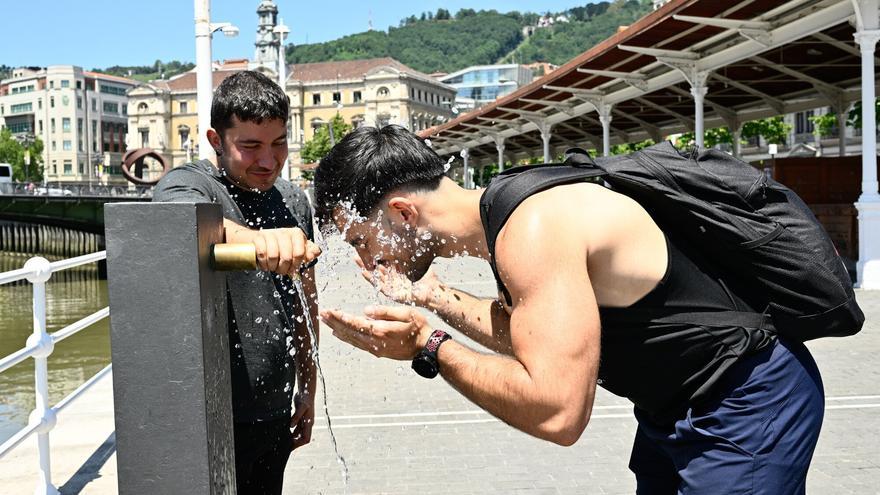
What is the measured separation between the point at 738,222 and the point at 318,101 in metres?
155

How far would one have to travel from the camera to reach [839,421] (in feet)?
21.6

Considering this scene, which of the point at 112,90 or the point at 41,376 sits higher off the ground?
the point at 112,90

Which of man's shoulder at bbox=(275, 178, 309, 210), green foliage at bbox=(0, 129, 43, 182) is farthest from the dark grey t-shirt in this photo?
green foliage at bbox=(0, 129, 43, 182)

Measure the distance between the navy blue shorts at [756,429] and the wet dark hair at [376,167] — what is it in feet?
2.76

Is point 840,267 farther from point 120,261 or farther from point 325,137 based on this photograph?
point 325,137

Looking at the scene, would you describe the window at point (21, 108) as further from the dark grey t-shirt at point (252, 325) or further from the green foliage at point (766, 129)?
the dark grey t-shirt at point (252, 325)

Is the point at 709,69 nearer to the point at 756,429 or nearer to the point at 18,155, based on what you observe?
the point at 756,429

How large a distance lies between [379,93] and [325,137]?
171ft

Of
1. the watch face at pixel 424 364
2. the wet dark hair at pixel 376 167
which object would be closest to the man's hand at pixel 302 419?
the wet dark hair at pixel 376 167

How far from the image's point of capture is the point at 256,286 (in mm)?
2889

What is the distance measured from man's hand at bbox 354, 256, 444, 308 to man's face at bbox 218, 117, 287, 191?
0.50m

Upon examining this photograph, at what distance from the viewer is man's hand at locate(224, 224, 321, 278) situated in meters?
1.94

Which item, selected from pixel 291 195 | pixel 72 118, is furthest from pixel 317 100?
pixel 291 195

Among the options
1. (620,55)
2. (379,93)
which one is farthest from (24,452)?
(379,93)
